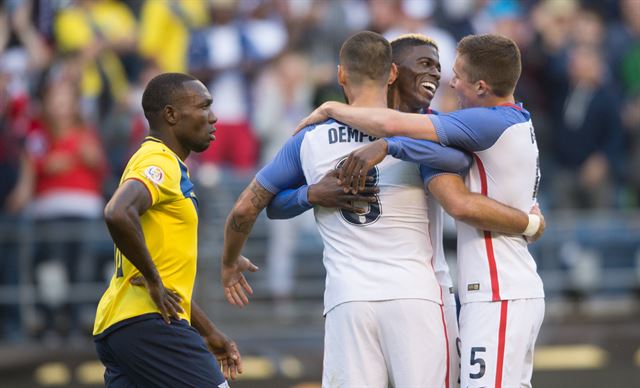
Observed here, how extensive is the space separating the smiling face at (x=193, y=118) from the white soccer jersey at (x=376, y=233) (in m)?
0.53

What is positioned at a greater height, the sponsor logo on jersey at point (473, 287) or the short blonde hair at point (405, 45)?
the short blonde hair at point (405, 45)

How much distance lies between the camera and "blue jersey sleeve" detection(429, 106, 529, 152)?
6.03 m

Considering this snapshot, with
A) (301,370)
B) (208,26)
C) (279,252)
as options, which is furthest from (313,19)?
(301,370)

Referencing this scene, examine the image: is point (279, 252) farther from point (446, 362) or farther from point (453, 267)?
point (446, 362)

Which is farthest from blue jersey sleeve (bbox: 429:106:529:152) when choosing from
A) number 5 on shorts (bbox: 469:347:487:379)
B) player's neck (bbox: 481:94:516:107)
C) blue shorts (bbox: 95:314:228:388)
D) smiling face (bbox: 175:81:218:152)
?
blue shorts (bbox: 95:314:228:388)

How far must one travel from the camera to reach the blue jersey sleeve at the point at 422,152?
5.99 metres

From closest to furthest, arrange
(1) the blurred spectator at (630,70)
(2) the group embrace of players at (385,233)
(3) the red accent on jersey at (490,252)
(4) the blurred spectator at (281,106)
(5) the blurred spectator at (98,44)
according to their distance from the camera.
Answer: (2) the group embrace of players at (385,233)
(3) the red accent on jersey at (490,252)
(4) the blurred spectator at (281,106)
(5) the blurred spectator at (98,44)
(1) the blurred spectator at (630,70)

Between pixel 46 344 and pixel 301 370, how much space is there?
3011 mm

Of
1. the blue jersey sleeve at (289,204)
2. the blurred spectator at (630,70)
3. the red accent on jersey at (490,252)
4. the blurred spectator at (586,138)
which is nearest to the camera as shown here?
the red accent on jersey at (490,252)

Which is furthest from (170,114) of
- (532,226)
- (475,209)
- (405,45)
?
(532,226)

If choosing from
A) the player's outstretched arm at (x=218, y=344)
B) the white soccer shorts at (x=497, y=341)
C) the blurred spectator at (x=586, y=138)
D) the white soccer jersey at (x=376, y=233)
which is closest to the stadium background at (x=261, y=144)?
the blurred spectator at (x=586, y=138)

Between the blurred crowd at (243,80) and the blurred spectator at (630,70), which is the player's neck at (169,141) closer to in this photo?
Result: the blurred crowd at (243,80)

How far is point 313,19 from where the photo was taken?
1461 centimetres

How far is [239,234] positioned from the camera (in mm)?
6625
